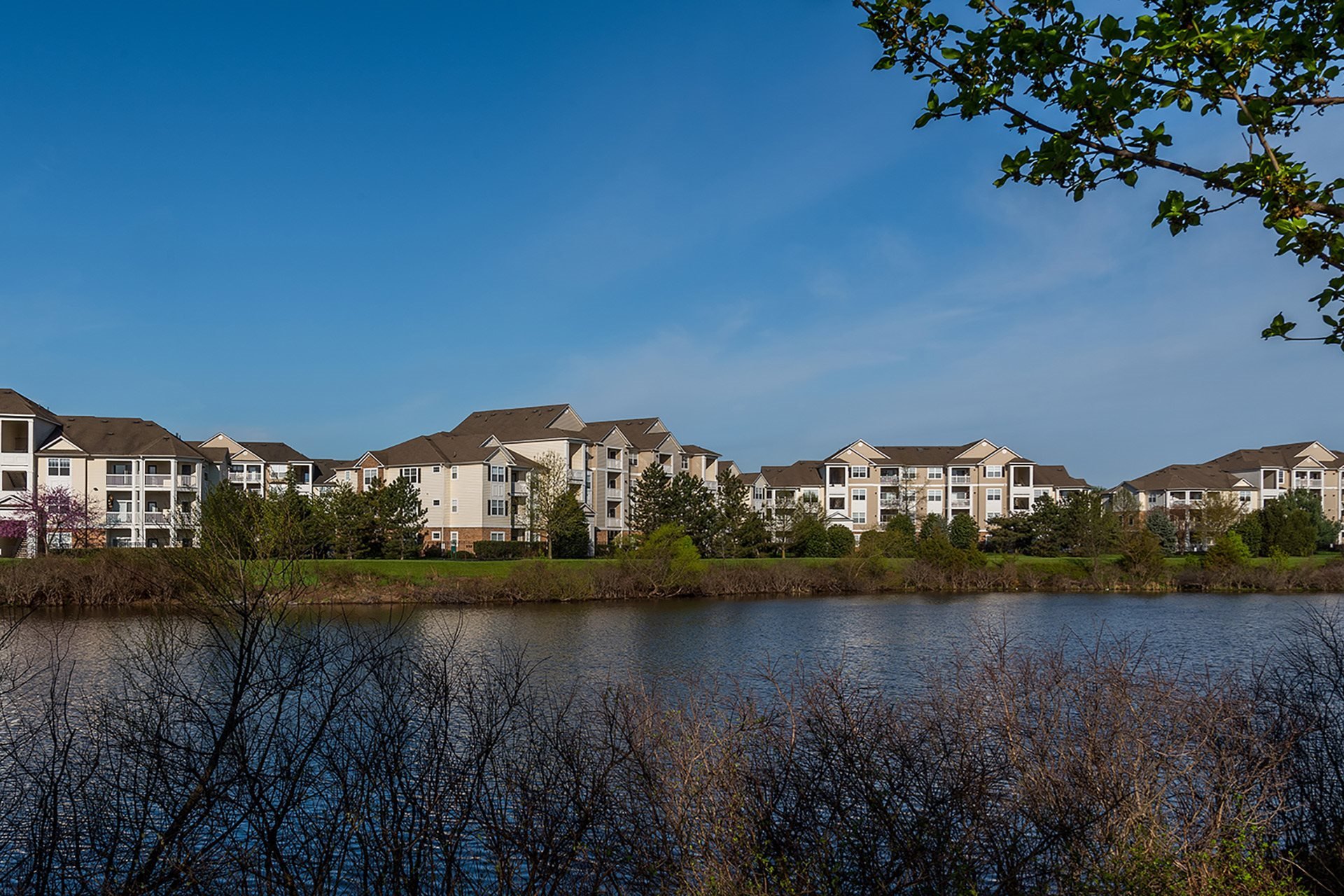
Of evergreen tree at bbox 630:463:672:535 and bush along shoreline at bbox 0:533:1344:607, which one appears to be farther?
evergreen tree at bbox 630:463:672:535

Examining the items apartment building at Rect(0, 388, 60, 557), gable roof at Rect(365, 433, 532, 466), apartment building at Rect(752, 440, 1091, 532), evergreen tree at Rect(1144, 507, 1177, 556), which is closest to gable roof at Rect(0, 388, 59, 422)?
apartment building at Rect(0, 388, 60, 557)

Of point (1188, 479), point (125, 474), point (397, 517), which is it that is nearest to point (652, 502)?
point (397, 517)

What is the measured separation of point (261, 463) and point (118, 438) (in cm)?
1458

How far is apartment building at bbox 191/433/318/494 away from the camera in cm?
7738

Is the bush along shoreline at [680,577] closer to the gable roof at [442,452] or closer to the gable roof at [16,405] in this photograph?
the gable roof at [442,452]

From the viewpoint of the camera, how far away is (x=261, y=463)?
262 ft

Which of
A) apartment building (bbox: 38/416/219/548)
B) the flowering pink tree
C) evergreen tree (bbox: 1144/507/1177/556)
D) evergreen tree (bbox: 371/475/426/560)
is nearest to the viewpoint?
the flowering pink tree

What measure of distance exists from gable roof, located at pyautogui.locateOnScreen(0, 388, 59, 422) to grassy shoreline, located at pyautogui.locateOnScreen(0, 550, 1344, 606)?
20356mm

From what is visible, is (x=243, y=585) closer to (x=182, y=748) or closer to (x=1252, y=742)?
(x=182, y=748)

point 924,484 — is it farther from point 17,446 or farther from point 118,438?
point 17,446

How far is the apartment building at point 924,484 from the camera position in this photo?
291 ft

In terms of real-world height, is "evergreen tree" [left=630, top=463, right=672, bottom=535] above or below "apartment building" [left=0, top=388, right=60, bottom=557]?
below

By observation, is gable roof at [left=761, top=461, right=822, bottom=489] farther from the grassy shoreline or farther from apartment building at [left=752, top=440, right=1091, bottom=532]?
the grassy shoreline

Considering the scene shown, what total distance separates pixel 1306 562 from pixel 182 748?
71.2m
